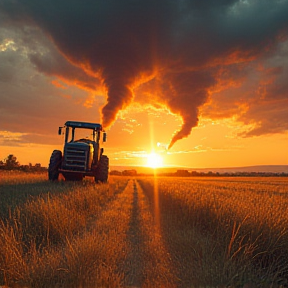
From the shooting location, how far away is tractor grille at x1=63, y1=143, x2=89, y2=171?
18.1 m

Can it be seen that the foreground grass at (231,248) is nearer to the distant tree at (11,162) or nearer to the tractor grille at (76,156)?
the tractor grille at (76,156)

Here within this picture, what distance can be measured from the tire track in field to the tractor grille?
11018 mm

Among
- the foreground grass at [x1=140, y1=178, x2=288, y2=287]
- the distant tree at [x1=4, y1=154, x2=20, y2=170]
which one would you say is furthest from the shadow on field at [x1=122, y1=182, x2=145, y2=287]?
the distant tree at [x1=4, y1=154, x2=20, y2=170]

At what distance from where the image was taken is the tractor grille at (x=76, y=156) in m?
18.1

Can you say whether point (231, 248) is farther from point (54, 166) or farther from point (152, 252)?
point (54, 166)

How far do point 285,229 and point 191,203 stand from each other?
3598 millimetres

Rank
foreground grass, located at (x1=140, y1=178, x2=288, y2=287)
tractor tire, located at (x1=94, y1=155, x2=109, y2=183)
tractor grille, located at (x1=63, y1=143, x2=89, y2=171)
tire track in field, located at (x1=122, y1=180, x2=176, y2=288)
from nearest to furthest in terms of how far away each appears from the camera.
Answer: foreground grass, located at (x1=140, y1=178, x2=288, y2=287), tire track in field, located at (x1=122, y1=180, x2=176, y2=288), tractor grille, located at (x1=63, y1=143, x2=89, y2=171), tractor tire, located at (x1=94, y1=155, x2=109, y2=183)

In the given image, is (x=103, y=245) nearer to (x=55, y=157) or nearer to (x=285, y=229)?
(x=285, y=229)

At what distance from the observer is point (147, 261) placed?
5211 mm

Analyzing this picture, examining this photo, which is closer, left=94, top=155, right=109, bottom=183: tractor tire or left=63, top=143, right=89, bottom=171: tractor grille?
left=63, top=143, right=89, bottom=171: tractor grille

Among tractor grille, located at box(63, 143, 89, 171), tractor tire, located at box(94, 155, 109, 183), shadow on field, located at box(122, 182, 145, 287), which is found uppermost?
tractor grille, located at box(63, 143, 89, 171)

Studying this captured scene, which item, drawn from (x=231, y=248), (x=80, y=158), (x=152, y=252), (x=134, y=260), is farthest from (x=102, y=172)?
(x=231, y=248)

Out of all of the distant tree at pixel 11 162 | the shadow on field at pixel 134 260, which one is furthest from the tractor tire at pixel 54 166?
the distant tree at pixel 11 162

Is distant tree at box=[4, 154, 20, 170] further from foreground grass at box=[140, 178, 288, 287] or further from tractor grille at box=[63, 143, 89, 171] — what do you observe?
foreground grass at box=[140, 178, 288, 287]
